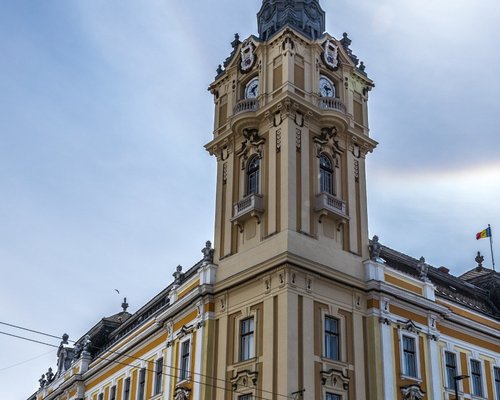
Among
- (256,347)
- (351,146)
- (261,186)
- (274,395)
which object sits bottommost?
(274,395)

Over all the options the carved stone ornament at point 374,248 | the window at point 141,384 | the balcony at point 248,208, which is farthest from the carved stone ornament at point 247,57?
the window at point 141,384

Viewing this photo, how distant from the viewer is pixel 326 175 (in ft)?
136

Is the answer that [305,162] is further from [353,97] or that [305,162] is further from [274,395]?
[274,395]

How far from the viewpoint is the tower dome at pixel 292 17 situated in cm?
4541

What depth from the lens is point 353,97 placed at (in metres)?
44.9

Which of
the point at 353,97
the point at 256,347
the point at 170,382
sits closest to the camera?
the point at 256,347

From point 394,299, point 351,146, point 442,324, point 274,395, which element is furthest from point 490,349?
point 274,395

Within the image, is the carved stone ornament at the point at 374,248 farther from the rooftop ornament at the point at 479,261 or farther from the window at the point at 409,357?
the rooftop ornament at the point at 479,261

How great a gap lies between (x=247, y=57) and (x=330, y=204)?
11.0 meters

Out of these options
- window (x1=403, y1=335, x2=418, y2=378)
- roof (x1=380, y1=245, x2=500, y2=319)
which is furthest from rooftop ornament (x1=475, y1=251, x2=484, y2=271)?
window (x1=403, y1=335, x2=418, y2=378)

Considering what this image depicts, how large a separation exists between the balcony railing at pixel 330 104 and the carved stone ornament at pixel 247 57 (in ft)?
16.9

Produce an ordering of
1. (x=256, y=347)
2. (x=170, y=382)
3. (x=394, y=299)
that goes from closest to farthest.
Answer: (x=256, y=347) < (x=394, y=299) < (x=170, y=382)

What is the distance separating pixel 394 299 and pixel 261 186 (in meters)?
8.86

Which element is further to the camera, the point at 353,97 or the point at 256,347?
the point at 353,97
